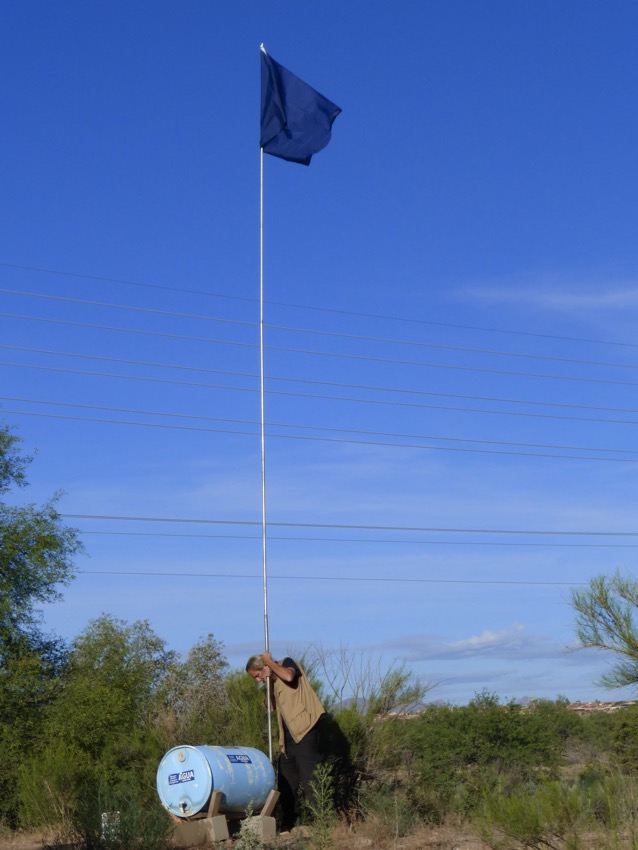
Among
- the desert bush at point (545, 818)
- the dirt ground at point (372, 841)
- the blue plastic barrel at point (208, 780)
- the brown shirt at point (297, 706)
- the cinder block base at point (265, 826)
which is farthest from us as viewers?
the brown shirt at point (297, 706)

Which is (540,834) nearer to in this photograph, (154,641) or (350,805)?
(350,805)

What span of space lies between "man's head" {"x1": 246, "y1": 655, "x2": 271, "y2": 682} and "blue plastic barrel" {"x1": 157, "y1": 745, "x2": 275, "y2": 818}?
3.07ft

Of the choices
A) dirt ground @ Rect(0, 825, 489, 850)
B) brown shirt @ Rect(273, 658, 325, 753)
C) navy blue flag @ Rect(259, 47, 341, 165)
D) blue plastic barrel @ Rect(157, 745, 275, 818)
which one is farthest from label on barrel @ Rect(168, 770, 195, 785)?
navy blue flag @ Rect(259, 47, 341, 165)

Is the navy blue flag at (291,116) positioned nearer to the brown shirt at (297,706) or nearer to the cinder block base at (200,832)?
the brown shirt at (297,706)

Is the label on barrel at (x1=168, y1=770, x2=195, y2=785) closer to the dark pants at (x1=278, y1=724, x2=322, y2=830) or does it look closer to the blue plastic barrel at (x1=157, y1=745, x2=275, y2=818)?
the blue plastic barrel at (x1=157, y1=745, x2=275, y2=818)

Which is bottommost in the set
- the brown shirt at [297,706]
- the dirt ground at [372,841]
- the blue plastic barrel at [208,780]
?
the dirt ground at [372,841]

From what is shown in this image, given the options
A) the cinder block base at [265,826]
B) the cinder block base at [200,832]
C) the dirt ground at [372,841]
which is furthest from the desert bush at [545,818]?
the cinder block base at [200,832]

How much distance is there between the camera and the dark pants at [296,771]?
46.1ft

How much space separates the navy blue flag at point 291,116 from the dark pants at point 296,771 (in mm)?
9582

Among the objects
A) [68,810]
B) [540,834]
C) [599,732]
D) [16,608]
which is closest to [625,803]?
[540,834]

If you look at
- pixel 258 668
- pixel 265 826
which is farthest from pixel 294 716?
pixel 265 826

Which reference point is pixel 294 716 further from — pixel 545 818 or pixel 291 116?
pixel 291 116

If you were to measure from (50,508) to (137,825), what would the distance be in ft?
42.5

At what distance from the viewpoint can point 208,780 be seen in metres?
13.1
